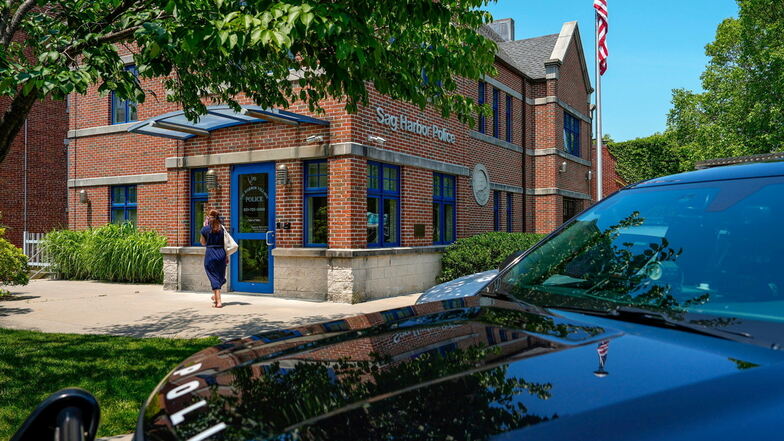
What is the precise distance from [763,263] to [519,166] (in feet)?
64.1

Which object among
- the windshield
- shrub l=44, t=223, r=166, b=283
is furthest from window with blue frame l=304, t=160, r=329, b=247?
the windshield

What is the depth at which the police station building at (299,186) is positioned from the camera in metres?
11.4

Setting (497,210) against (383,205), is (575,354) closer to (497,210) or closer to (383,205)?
(383,205)

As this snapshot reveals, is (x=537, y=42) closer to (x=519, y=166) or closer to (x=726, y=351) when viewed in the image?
(x=519, y=166)

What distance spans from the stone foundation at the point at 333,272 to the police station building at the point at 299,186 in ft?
0.10

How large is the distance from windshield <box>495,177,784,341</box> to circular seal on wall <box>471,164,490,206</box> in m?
14.1

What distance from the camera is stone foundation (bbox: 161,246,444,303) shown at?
1113 cm

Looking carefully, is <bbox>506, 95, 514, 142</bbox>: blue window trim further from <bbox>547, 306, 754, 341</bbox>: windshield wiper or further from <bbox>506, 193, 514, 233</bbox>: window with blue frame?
<bbox>547, 306, 754, 341</bbox>: windshield wiper

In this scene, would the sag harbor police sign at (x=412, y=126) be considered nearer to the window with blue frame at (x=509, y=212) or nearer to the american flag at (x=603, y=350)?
the window with blue frame at (x=509, y=212)

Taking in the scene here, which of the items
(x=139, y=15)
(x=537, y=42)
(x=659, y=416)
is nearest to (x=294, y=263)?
(x=139, y=15)

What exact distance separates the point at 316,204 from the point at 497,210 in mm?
9015

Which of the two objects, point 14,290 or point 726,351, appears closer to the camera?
point 726,351

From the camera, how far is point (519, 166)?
21.0 metres

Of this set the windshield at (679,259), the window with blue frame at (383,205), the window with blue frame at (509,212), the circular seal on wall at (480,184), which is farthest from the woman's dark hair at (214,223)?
the window with blue frame at (509,212)
